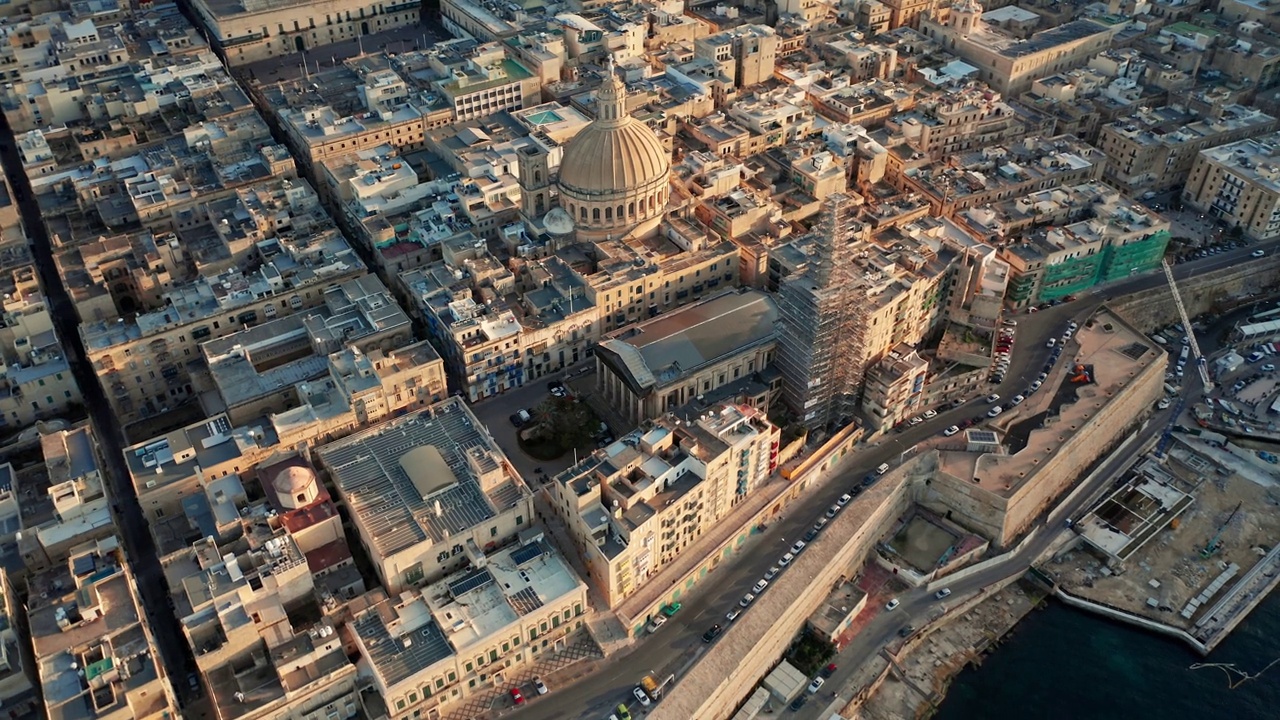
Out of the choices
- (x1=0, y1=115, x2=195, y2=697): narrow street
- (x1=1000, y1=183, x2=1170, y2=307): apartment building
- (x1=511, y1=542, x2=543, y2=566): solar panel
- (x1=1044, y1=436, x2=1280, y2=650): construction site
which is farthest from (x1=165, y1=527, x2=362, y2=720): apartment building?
(x1=1000, y1=183, x2=1170, y2=307): apartment building

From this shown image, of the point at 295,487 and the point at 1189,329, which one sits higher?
the point at 295,487

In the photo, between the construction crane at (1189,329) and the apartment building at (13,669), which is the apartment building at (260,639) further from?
the construction crane at (1189,329)

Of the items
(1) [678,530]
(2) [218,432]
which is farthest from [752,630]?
(2) [218,432]

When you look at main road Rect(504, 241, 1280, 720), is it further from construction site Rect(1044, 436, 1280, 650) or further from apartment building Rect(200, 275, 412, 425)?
apartment building Rect(200, 275, 412, 425)

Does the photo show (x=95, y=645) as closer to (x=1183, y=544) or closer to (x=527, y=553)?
(x=527, y=553)

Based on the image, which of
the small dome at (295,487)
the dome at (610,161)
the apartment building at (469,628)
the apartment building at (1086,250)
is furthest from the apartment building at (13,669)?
the apartment building at (1086,250)

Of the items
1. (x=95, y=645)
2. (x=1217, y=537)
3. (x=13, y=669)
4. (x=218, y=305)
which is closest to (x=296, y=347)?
(x=218, y=305)
